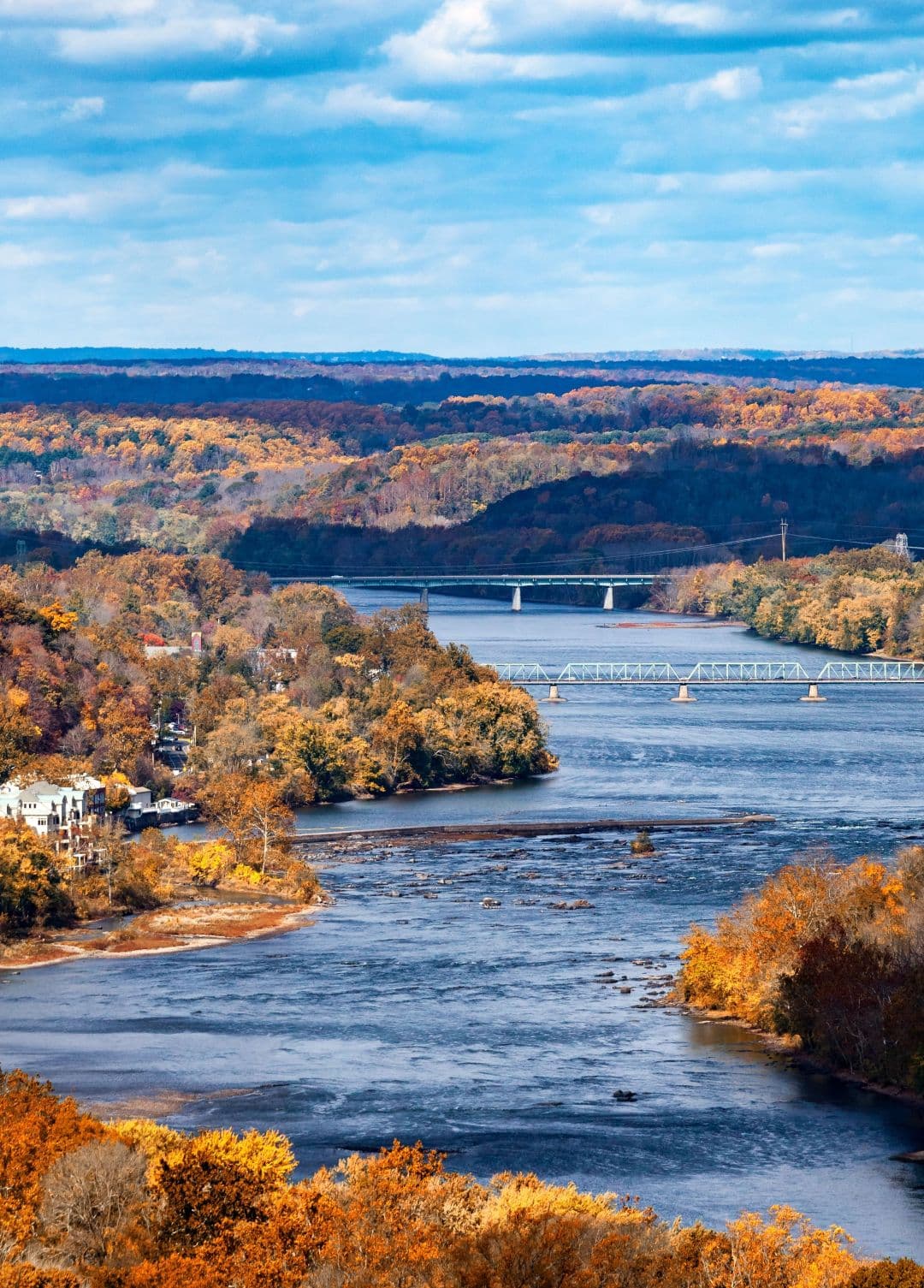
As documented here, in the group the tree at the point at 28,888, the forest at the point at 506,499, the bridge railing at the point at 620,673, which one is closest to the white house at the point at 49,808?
the tree at the point at 28,888

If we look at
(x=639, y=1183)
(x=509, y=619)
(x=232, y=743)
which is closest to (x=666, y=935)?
(x=639, y=1183)

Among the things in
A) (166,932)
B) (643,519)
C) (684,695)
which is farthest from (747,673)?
(643,519)

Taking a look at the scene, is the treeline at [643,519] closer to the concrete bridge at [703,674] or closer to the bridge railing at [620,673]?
the concrete bridge at [703,674]

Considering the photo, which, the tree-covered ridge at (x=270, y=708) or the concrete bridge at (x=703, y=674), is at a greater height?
the tree-covered ridge at (x=270, y=708)

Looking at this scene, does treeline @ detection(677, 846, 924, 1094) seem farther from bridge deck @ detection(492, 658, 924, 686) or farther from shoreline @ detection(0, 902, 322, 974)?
bridge deck @ detection(492, 658, 924, 686)

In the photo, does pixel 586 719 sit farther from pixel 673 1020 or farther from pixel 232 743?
pixel 673 1020

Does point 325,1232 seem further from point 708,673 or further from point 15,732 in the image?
point 708,673

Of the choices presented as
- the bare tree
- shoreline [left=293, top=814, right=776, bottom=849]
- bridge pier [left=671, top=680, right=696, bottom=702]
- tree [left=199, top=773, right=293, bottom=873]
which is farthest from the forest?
the bare tree
